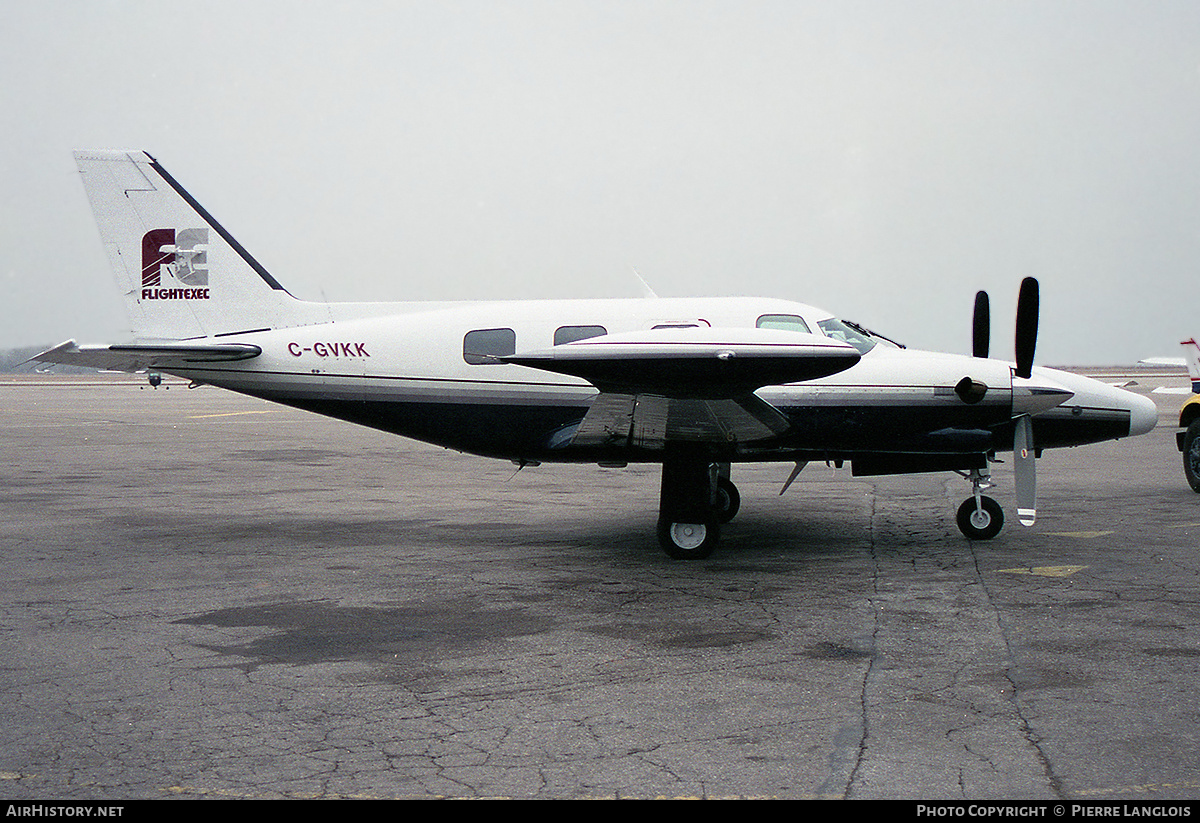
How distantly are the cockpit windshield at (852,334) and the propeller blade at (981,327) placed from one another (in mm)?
1438

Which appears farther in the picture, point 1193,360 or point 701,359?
point 1193,360

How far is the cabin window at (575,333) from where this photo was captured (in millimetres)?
10992

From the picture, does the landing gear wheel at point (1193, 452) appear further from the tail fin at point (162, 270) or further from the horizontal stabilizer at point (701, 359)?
the tail fin at point (162, 270)

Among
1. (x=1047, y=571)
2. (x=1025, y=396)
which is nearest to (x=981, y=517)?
(x=1025, y=396)

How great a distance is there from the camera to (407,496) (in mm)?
15297

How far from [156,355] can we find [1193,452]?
1335 cm

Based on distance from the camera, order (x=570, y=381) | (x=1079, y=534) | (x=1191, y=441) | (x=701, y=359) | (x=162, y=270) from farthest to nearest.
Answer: (x=1191, y=441)
(x=162, y=270)
(x=1079, y=534)
(x=570, y=381)
(x=701, y=359)

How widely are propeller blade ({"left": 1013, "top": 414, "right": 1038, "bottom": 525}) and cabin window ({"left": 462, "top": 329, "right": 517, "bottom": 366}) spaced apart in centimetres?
520

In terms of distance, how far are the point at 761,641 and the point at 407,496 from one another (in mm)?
9283

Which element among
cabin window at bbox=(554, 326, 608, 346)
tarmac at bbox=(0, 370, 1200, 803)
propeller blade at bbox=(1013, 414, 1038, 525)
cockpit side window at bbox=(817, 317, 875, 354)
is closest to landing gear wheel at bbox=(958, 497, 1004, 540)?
tarmac at bbox=(0, 370, 1200, 803)

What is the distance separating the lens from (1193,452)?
14297 mm

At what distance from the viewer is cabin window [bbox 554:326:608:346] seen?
36.1 ft

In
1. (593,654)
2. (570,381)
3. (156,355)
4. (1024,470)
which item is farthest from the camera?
(156,355)

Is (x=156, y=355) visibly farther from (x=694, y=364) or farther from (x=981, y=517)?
(x=981, y=517)
